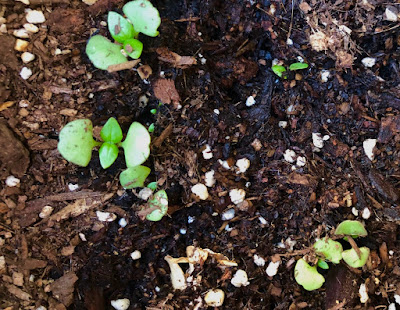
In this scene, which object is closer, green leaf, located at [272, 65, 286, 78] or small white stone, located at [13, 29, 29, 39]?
small white stone, located at [13, 29, 29, 39]

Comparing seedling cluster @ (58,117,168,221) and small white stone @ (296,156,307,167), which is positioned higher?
seedling cluster @ (58,117,168,221)

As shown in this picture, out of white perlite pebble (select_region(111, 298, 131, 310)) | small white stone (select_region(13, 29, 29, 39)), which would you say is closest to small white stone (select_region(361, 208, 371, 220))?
white perlite pebble (select_region(111, 298, 131, 310))

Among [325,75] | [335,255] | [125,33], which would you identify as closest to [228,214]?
[335,255]

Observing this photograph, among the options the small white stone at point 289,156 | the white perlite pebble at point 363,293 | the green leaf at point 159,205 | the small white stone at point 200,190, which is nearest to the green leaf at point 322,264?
the white perlite pebble at point 363,293

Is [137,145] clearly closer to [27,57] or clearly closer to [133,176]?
[133,176]

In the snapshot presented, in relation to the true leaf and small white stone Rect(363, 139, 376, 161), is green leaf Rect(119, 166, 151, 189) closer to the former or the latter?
the true leaf

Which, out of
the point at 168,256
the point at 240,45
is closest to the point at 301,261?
the point at 168,256

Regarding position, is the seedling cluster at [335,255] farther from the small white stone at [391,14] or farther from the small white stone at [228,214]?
the small white stone at [391,14]
